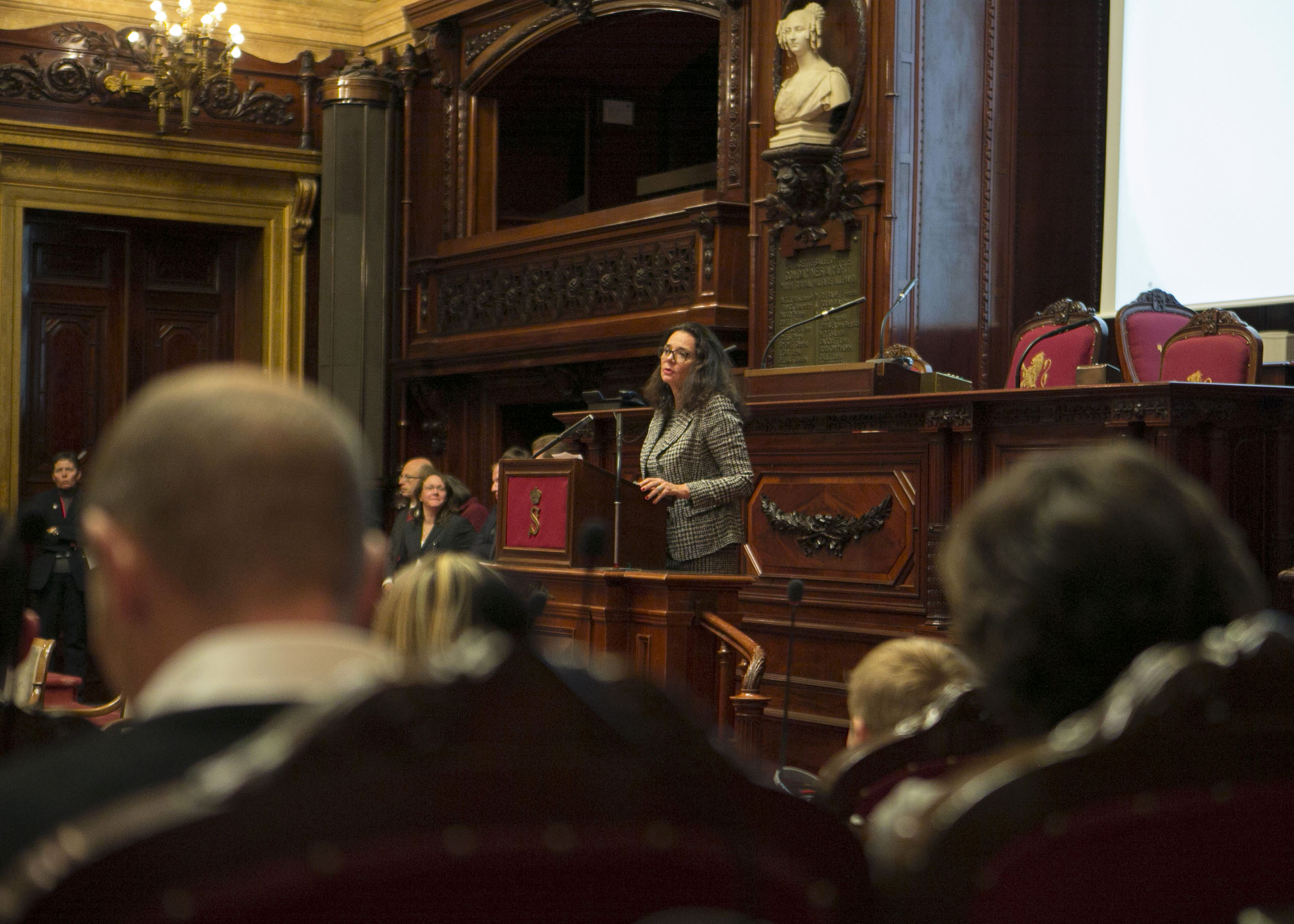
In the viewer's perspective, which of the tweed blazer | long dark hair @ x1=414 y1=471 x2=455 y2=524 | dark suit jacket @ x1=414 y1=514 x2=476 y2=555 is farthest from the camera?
long dark hair @ x1=414 y1=471 x2=455 y2=524

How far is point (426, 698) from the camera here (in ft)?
2.38

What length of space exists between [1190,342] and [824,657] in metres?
1.93

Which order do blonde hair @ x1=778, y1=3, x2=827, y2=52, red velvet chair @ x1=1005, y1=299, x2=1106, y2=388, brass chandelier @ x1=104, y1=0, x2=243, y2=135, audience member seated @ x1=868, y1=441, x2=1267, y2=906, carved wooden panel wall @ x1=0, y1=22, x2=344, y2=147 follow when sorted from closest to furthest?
audience member seated @ x1=868, y1=441, x2=1267, y2=906, red velvet chair @ x1=1005, y1=299, x2=1106, y2=388, blonde hair @ x1=778, y1=3, x2=827, y2=52, brass chandelier @ x1=104, y1=0, x2=243, y2=135, carved wooden panel wall @ x1=0, y1=22, x2=344, y2=147

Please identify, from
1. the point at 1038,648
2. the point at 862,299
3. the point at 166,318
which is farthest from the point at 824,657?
the point at 166,318

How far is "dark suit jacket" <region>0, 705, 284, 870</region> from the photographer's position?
771 millimetres

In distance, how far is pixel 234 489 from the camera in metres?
0.85

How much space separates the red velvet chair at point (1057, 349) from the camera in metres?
6.40

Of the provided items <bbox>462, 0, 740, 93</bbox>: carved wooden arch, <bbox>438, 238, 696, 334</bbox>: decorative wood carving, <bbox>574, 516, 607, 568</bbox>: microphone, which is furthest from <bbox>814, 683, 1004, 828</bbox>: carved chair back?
<bbox>462, 0, 740, 93</bbox>: carved wooden arch

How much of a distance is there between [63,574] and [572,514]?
6160 mm

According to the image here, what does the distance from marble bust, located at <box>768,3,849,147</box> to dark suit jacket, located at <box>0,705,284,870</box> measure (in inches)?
281

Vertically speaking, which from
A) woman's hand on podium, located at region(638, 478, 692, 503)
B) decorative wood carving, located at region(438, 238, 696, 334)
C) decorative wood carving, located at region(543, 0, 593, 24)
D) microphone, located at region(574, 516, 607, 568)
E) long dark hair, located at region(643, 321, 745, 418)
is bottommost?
microphone, located at region(574, 516, 607, 568)

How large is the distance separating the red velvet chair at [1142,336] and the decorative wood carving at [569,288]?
2789 mm

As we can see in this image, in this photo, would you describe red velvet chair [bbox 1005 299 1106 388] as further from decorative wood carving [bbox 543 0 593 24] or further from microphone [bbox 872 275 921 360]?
decorative wood carving [bbox 543 0 593 24]

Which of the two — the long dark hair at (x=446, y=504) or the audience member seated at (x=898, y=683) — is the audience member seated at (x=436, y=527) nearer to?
the long dark hair at (x=446, y=504)
